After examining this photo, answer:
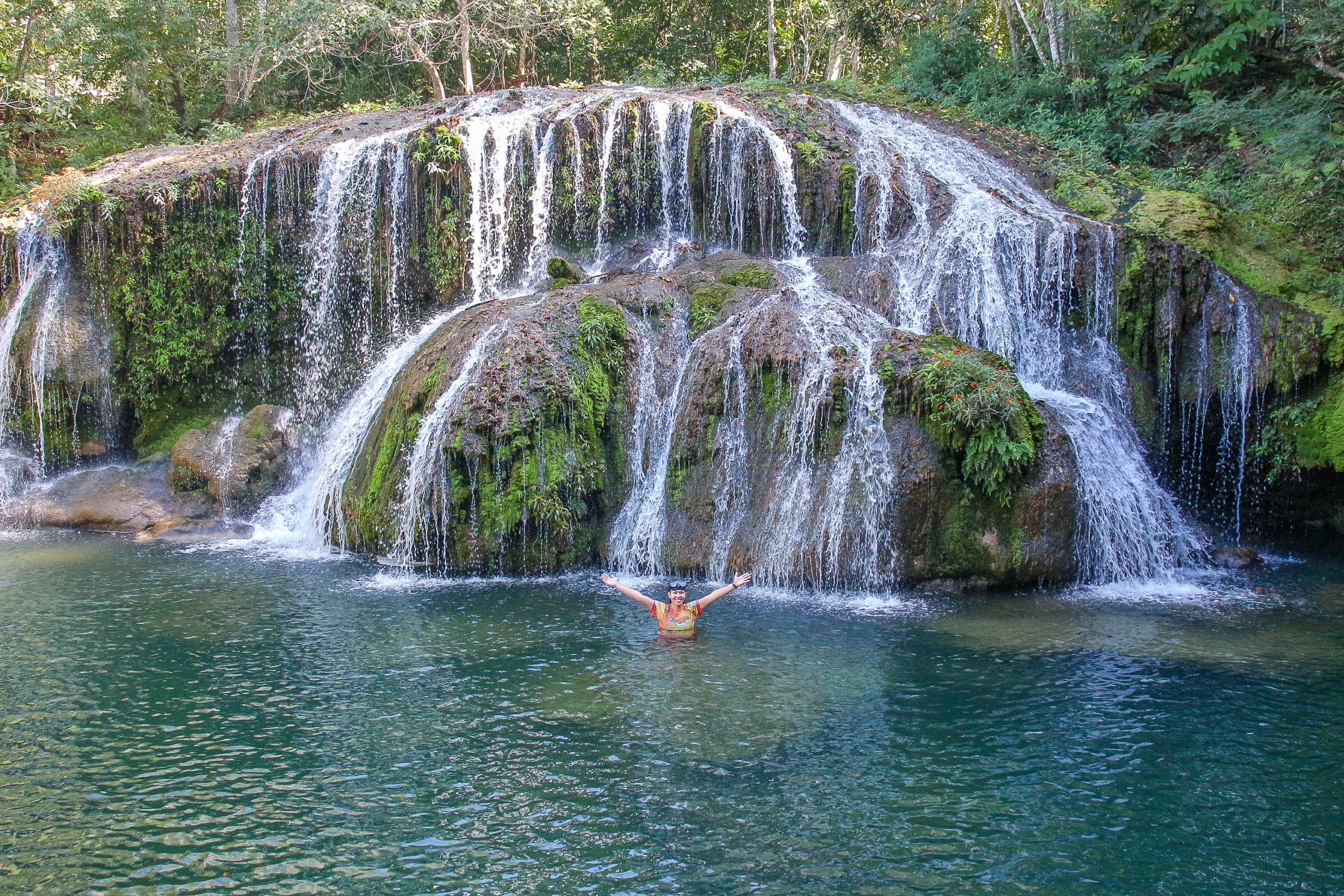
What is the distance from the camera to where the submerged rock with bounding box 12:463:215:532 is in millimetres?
15328

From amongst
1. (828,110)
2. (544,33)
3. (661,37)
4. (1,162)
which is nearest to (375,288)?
(828,110)

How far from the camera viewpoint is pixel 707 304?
13.9 meters

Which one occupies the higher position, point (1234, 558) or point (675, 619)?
point (1234, 558)

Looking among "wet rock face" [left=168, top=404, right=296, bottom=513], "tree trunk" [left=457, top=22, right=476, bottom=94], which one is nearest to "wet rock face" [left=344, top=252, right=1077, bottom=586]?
"wet rock face" [left=168, top=404, right=296, bottom=513]

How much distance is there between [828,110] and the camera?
19.0 m

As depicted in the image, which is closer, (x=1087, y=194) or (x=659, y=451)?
(x=659, y=451)

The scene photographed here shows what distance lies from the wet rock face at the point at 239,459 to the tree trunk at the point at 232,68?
1400cm

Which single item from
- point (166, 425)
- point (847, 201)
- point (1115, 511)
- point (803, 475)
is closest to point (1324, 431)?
point (1115, 511)

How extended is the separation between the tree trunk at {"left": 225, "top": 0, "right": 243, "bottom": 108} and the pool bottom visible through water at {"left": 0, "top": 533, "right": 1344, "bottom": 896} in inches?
775

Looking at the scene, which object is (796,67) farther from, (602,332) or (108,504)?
(108,504)

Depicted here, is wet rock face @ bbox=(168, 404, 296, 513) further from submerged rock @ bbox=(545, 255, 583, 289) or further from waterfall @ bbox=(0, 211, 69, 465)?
submerged rock @ bbox=(545, 255, 583, 289)

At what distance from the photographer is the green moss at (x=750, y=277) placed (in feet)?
47.4

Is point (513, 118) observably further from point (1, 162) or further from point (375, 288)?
point (1, 162)

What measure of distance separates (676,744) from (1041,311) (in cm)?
981
